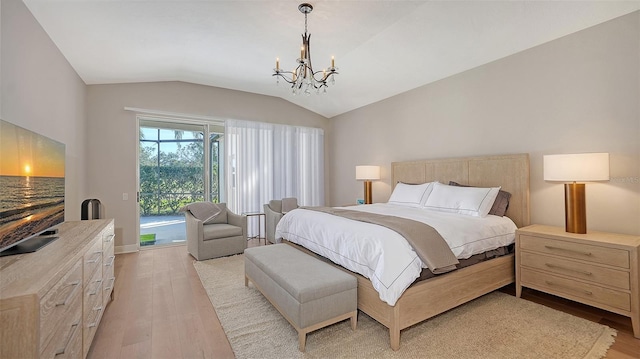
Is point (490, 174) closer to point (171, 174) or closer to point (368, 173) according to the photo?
point (368, 173)

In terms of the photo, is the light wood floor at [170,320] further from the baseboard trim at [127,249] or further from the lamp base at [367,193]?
the lamp base at [367,193]

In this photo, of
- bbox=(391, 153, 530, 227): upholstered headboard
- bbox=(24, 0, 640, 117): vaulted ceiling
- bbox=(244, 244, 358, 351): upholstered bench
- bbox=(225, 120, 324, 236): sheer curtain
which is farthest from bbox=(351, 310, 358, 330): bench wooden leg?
bbox=(225, 120, 324, 236): sheer curtain

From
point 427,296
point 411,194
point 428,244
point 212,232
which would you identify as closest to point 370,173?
point 411,194

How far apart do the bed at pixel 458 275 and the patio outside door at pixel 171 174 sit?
278 cm

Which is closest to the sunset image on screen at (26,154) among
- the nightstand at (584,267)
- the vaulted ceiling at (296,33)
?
the vaulted ceiling at (296,33)

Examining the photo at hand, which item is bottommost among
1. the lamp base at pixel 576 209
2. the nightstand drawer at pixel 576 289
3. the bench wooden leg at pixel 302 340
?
the bench wooden leg at pixel 302 340

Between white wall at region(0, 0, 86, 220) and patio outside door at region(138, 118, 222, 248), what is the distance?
0.91 m

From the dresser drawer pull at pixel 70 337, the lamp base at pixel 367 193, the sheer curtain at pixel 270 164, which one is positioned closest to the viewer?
the dresser drawer pull at pixel 70 337

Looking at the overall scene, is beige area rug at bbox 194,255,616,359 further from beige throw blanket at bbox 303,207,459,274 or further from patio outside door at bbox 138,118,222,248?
patio outside door at bbox 138,118,222,248

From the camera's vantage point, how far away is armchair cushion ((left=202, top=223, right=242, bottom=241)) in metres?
3.89

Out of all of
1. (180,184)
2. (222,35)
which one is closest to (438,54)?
(222,35)

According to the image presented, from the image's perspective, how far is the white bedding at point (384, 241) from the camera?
1.90 m

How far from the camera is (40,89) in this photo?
2492 mm

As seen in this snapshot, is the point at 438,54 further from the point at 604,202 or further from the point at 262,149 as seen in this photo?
the point at 262,149
